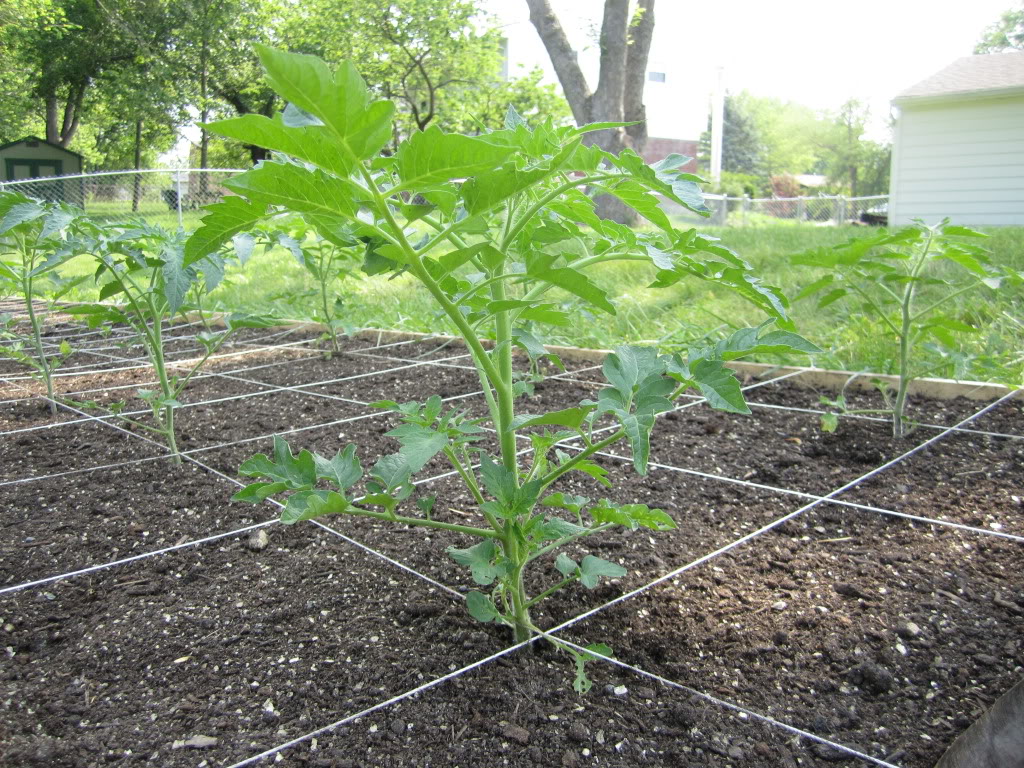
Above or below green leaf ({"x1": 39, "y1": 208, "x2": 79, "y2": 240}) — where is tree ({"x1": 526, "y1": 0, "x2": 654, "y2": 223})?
above

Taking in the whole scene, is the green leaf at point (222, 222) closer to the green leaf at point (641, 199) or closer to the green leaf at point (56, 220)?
the green leaf at point (641, 199)

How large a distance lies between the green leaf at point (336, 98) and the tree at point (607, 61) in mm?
7235

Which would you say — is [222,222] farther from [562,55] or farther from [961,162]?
[961,162]

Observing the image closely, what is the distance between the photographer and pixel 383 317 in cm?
422

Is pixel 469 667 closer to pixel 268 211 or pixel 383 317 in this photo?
pixel 268 211

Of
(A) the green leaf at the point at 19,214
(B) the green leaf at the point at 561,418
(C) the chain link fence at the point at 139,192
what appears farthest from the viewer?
(C) the chain link fence at the point at 139,192

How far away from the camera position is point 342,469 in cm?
94

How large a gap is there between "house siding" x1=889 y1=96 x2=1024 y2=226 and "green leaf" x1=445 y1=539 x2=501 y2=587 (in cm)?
1058

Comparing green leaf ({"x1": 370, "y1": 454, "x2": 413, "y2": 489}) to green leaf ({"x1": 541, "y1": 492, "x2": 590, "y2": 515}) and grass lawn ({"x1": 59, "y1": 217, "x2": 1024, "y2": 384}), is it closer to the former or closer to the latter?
green leaf ({"x1": 541, "y1": 492, "x2": 590, "y2": 515})

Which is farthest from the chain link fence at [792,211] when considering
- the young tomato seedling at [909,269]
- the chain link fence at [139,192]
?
the young tomato seedling at [909,269]

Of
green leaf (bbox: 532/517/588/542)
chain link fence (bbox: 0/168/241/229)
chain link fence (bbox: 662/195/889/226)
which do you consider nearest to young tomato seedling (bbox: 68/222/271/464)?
green leaf (bbox: 532/517/588/542)

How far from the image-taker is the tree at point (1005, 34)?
3419 centimetres

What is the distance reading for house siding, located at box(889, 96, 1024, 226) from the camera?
977cm

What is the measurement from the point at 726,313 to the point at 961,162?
8.51 meters
